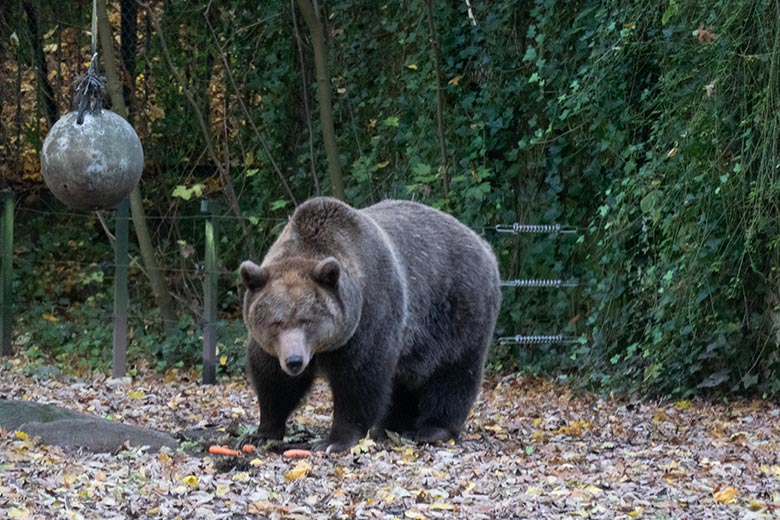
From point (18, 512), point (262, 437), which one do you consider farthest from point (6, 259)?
point (18, 512)

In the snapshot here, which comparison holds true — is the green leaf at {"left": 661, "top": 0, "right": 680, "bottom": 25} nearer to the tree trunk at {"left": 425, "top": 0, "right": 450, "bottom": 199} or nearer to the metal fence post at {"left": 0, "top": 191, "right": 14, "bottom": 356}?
the tree trunk at {"left": 425, "top": 0, "right": 450, "bottom": 199}

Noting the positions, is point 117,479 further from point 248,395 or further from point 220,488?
point 248,395

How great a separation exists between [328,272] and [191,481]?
156cm

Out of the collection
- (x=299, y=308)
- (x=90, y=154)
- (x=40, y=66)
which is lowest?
(x=299, y=308)

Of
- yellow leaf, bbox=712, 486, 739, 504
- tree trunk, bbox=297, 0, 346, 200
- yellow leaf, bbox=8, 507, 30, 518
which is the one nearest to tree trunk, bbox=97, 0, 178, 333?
tree trunk, bbox=297, 0, 346, 200

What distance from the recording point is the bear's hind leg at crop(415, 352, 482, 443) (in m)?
7.86

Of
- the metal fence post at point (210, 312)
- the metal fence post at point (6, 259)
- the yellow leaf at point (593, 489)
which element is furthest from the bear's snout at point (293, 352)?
the metal fence post at point (6, 259)

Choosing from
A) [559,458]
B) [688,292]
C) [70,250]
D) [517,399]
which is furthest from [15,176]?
[559,458]

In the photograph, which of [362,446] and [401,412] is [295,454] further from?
[401,412]

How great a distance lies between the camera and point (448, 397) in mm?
8000

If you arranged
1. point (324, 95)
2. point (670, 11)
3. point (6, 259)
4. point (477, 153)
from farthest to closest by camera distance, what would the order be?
point (324, 95) < point (477, 153) < point (6, 259) < point (670, 11)

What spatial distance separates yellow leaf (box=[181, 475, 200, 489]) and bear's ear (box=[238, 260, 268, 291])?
1.40 meters

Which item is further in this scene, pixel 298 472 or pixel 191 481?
pixel 298 472

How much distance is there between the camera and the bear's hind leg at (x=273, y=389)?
7230 millimetres
